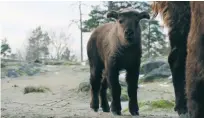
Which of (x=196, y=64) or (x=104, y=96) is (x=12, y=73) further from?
(x=196, y=64)

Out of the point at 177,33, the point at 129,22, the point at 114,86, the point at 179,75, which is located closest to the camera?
the point at 177,33

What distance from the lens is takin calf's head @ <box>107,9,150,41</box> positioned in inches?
324

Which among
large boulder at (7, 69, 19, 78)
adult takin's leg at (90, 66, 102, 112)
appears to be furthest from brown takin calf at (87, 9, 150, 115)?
large boulder at (7, 69, 19, 78)

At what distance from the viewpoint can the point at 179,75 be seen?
18.0ft

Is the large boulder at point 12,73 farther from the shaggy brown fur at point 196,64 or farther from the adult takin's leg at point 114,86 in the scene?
the shaggy brown fur at point 196,64

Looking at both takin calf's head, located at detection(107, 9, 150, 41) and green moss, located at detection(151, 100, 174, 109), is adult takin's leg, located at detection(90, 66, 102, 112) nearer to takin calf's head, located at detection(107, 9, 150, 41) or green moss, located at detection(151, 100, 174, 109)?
green moss, located at detection(151, 100, 174, 109)

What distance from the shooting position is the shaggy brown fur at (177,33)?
5160 mm

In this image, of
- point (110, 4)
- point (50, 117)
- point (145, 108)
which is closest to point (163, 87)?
point (145, 108)

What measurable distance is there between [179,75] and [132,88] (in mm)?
3462

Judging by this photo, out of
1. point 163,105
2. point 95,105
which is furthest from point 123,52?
point 163,105

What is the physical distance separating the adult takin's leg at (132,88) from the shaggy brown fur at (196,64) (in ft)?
17.7

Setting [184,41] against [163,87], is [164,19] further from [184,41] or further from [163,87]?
[163,87]

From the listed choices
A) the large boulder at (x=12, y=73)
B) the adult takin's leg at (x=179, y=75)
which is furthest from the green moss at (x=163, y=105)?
the large boulder at (x=12, y=73)

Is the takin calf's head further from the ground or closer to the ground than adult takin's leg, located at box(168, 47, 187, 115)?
further from the ground
